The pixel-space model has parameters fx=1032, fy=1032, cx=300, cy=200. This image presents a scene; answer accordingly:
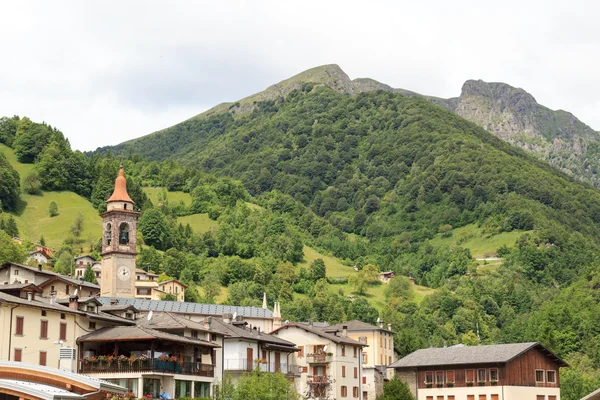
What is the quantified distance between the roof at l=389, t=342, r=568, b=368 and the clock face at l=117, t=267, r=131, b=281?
46.7m

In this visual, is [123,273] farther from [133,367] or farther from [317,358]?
[133,367]

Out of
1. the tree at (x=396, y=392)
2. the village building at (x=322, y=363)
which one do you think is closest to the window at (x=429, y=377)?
the village building at (x=322, y=363)

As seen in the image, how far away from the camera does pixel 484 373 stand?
9344 cm

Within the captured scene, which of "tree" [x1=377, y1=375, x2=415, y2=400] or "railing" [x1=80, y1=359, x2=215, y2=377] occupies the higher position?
"railing" [x1=80, y1=359, x2=215, y2=377]

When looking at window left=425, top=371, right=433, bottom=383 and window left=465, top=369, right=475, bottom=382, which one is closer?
window left=465, top=369, right=475, bottom=382

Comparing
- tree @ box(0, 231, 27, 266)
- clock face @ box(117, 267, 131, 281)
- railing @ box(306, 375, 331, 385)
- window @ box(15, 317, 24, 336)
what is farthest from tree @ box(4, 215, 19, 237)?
window @ box(15, 317, 24, 336)

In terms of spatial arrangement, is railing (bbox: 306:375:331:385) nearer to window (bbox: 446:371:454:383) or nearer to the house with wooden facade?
the house with wooden facade

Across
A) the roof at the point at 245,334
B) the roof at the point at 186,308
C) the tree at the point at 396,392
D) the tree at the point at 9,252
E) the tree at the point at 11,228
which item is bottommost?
the tree at the point at 396,392

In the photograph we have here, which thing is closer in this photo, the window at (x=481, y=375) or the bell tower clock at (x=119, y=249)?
the window at (x=481, y=375)

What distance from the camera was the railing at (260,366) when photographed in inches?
3221

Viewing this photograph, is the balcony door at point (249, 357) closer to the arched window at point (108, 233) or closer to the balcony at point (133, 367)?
the balcony at point (133, 367)

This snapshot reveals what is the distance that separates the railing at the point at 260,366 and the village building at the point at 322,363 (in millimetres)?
3369

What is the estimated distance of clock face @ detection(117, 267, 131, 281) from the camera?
13162 cm

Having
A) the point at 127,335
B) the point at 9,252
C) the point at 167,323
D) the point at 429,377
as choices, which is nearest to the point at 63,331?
the point at 127,335
